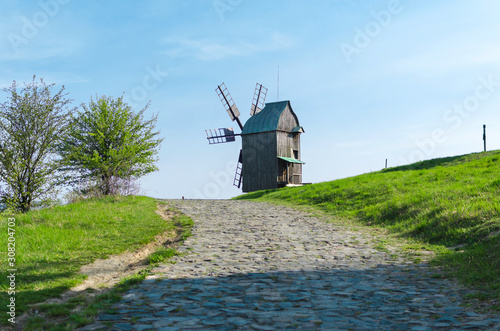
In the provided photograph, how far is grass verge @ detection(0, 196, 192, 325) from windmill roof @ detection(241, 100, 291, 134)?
815 inches

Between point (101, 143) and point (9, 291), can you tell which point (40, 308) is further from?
point (101, 143)

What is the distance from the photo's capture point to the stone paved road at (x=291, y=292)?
17.3 feet

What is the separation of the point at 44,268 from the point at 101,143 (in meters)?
20.4

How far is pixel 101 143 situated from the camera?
89.6 ft

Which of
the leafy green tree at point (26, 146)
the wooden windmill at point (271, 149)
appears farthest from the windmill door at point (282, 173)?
the leafy green tree at point (26, 146)

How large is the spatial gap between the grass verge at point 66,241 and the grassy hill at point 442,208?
6673 millimetres

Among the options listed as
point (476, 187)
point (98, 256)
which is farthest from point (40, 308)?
point (476, 187)

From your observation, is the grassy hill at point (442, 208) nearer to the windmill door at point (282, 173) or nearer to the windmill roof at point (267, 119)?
the windmill door at point (282, 173)

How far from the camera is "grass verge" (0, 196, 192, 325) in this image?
6.90 m

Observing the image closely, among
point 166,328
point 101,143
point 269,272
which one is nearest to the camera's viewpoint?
point 166,328

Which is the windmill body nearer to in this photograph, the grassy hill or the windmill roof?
the windmill roof

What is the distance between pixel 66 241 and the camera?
10.5 metres

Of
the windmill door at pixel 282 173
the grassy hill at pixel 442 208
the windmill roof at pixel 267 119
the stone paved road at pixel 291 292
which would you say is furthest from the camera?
the windmill roof at pixel 267 119

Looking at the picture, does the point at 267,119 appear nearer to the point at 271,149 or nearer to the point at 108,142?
the point at 271,149
